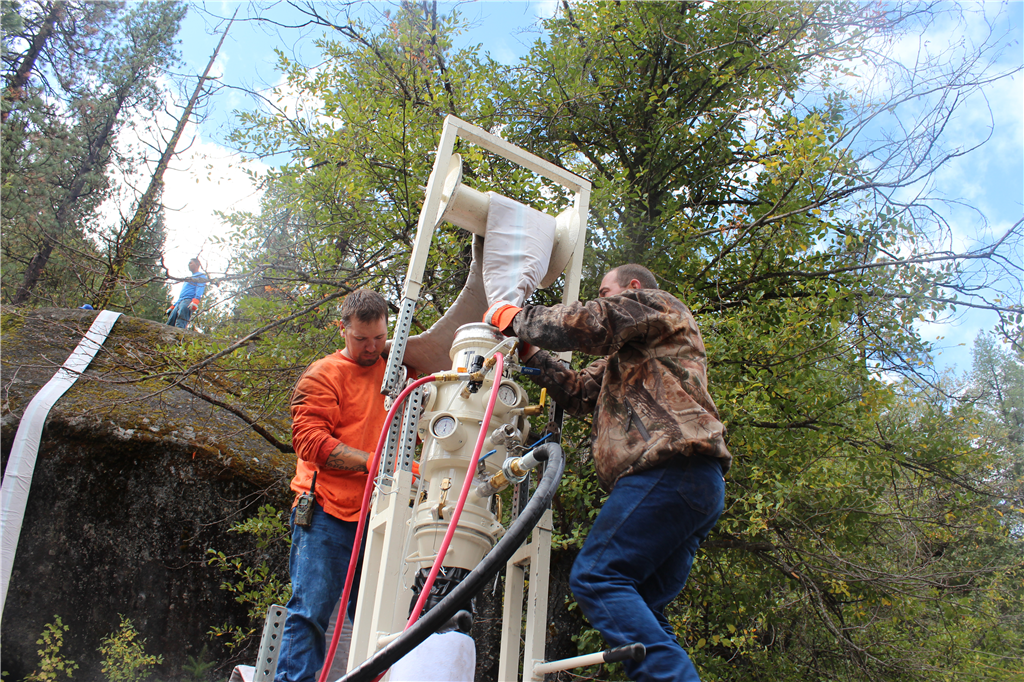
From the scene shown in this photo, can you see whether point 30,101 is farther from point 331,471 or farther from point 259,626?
point 331,471

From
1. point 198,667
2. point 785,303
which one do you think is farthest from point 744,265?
point 198,667

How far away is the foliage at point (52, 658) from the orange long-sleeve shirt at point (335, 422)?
4.06m

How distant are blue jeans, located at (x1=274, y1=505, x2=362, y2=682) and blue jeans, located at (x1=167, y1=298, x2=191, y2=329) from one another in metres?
7.60

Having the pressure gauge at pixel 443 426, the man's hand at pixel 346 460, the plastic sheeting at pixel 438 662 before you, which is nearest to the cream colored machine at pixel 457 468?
the pressure gauge at pixel 443 426

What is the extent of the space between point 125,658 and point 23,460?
195 centimetres

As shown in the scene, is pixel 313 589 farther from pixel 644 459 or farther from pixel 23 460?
pixel 23 460

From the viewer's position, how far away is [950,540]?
4.82 m

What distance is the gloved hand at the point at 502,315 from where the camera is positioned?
2127mm

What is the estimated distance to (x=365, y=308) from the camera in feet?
8.55

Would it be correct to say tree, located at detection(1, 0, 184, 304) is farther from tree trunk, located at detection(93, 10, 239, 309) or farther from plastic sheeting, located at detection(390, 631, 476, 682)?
plastic sheeting, located at detection(390, 631, 476, 682)

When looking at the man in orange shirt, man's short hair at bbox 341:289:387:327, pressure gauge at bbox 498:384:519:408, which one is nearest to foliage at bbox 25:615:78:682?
the man in orange shirt

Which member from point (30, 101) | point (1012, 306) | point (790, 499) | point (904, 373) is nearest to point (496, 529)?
point (790, 499)

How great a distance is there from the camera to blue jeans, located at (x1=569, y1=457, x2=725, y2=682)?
1628 millimetres

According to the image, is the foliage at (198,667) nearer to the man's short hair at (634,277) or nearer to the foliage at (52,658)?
the foliage at (52,658)
